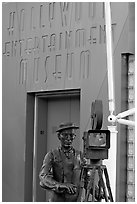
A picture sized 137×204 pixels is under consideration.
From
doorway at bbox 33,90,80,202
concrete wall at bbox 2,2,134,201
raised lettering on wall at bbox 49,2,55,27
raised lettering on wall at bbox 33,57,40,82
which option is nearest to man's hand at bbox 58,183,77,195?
concrete wall at bbox 2,2,134,201

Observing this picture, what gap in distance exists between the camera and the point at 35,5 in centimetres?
823

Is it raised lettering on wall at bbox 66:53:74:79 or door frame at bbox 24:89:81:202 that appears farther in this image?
door frame at bbox 24:89:81:202

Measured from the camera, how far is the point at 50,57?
791 cm

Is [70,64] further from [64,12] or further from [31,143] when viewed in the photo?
[31,143]

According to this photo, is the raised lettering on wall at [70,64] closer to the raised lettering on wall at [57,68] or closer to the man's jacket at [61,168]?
the raised lettering on wall at [57,68]

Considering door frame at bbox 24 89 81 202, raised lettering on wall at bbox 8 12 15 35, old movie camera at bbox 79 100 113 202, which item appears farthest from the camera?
raised lettering on wall at bbox 8 12 15 35

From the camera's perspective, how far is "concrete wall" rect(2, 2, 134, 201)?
7.10 meters

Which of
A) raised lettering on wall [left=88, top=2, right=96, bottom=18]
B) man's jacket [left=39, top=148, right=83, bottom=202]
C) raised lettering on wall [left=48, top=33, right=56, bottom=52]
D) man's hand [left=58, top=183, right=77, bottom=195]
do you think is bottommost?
man's hand [left=58, top=183, right=77, bottom=195]

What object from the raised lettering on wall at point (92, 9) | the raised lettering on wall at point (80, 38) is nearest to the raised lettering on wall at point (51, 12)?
the raised lettering on wall at point (80, 38)

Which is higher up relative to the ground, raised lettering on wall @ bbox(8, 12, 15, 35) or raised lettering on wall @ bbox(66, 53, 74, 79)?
raised lettering on wall @ bbox(8, 12, 15, 35)

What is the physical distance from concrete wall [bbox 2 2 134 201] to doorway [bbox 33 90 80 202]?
0.66 ft

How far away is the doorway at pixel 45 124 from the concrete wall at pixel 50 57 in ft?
0.66

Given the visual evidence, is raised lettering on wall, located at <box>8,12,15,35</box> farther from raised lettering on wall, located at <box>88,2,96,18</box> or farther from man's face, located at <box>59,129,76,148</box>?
man's face, located at <box>59,129,76,148</box>

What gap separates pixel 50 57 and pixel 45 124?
1181mm
